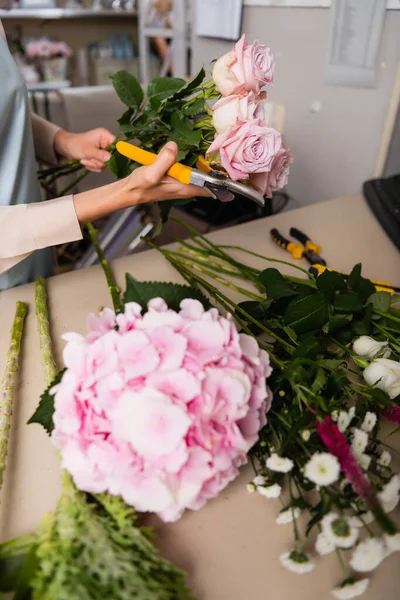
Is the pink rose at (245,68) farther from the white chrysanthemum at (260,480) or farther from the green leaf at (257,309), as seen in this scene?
the white chrysanthemum at (260,480)

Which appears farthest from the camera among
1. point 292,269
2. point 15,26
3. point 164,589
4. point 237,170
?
point 15,26

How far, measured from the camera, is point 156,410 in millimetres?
339

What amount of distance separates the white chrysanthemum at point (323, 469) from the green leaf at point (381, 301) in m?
0.30

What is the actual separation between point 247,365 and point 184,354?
0.21ft

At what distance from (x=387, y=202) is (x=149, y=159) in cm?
64

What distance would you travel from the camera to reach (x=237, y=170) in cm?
57

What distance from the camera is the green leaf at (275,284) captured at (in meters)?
0.62

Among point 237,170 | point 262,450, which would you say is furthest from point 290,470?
point 237,170

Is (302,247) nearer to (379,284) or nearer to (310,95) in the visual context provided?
(379,284)

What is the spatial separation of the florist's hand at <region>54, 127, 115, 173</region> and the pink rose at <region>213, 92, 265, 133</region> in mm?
333

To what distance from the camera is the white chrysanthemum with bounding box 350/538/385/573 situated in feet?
1.14

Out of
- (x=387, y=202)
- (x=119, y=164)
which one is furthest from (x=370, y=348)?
(x=387, y=202)

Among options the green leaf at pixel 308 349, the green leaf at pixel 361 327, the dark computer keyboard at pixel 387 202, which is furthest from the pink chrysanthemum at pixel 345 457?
the dark computer keyboard at pixel 387 202

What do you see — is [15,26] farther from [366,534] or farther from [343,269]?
[366,534]
